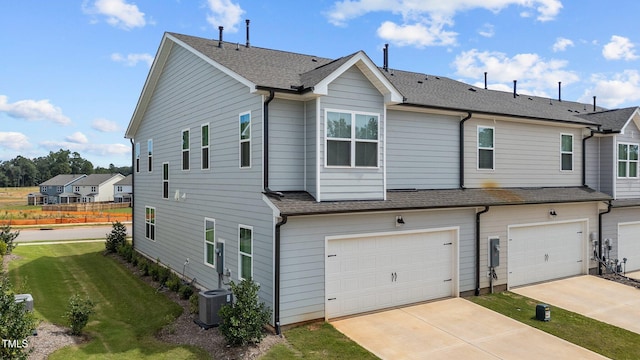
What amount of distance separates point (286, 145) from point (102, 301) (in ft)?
25.5

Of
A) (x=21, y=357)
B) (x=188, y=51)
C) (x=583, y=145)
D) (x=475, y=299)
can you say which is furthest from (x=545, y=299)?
(x=188, y=51)

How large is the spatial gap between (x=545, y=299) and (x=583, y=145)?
7.09 meters

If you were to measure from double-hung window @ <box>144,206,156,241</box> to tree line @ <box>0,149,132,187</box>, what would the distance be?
11529 cm

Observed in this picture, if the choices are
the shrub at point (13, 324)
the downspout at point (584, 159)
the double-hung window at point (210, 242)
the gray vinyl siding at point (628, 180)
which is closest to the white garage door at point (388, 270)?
the double-hung window at point (210, 242)

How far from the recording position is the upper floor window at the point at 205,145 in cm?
1249

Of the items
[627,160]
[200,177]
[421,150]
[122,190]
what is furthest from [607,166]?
[122,190]

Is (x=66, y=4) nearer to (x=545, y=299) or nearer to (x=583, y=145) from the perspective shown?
(x=545, y=299)

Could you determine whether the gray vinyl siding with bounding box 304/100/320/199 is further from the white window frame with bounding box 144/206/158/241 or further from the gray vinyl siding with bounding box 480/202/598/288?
the white window frame with bounding box 144/206/158/241

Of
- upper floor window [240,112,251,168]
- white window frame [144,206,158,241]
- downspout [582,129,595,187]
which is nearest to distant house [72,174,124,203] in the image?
white window frame [144,206,158,241]

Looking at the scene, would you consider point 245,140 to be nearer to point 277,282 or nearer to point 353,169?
point 353,169

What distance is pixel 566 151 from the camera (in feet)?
49.3

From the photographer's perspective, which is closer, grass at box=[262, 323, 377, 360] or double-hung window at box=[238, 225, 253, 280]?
grass at box=[262, 323, 377, 360]

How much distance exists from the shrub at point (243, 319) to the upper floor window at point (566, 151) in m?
12.8

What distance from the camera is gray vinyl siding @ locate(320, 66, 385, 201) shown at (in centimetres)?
941
